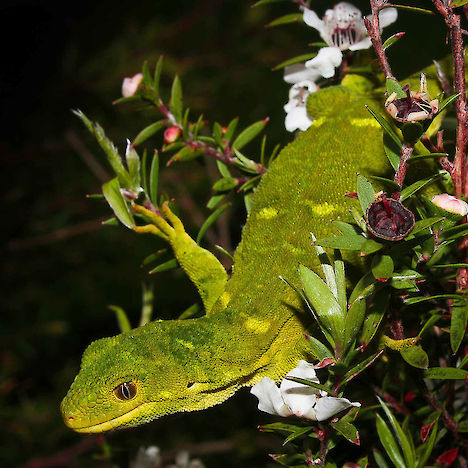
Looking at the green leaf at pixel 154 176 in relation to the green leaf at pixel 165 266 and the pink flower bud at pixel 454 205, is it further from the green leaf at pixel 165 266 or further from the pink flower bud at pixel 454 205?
the pink flower bud at pixel 454 205

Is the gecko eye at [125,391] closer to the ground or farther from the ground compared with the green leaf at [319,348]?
closer to the ground

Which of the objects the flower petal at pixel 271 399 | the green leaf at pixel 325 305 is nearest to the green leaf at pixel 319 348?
the green leaf at pixel 325 305

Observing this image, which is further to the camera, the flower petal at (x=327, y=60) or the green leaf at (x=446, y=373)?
the flower petal at (x=327, y=60)

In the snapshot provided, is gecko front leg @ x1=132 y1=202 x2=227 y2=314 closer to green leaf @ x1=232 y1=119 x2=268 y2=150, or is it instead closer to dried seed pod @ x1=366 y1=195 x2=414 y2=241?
green leaf @ x1=232 y1=119 x2=268 y2=150

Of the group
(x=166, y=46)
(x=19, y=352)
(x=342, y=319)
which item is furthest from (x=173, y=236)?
(x=166, y=46)

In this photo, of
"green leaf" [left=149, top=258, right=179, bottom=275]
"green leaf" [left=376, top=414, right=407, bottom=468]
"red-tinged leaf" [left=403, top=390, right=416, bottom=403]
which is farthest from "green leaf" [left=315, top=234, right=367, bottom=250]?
"green leaf" [left=149, top=258, right=179, bottom=275]

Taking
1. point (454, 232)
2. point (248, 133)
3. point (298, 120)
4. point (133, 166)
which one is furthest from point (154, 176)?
point (454, 232)

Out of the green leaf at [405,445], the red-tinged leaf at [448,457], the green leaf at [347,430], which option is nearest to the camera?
the green leaf at [347,430]
